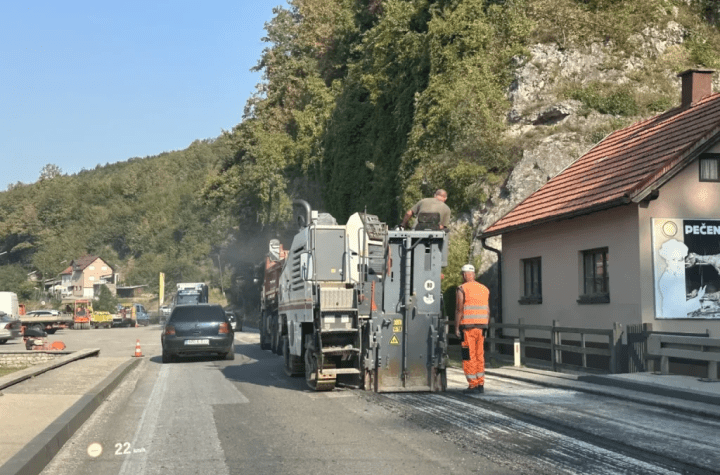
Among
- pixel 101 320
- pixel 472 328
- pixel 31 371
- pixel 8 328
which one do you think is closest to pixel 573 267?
pixel 472 328

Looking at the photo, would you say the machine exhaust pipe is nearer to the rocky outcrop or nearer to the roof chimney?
the rocky outcrop

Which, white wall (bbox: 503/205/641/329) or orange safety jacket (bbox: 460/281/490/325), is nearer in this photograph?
orange safety jacket (bbox: 460/281/490/325)

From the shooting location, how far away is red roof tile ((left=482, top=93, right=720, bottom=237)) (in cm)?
1722

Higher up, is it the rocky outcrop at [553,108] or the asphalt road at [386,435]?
the rocky outcrop at [553,108]

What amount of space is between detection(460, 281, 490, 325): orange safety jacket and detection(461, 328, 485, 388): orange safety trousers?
0.14 m

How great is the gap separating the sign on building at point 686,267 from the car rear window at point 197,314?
37.9 feet

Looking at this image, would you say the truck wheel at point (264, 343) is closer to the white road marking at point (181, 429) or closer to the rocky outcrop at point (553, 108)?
the rocky outcrop at point (553, 108)

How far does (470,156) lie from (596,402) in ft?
52.9

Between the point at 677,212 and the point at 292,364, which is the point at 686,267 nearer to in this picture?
the point at 677,212

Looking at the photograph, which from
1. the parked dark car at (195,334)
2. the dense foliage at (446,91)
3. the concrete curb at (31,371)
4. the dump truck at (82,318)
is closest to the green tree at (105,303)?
the dump truck at (82,318)

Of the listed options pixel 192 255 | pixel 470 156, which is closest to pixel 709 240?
pixel 470 156

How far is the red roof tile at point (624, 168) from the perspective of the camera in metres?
17.2

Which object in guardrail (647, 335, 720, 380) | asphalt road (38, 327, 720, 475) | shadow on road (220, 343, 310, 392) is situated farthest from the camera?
shadow on road (220, 343, 310, 392)

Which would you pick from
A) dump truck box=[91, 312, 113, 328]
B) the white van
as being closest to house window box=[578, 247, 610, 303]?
the white van
